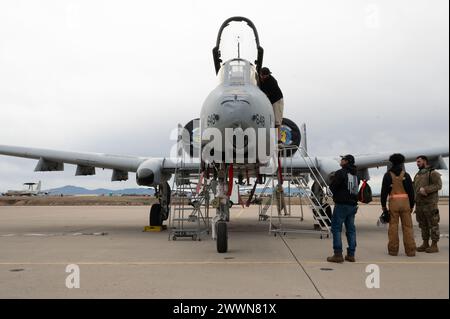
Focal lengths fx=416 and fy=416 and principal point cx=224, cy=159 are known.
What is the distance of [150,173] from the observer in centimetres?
1284

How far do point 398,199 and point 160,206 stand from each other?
27.4 feet

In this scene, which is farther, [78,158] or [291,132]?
[291,132]

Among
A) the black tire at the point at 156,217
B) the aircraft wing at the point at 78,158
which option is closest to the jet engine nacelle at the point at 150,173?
the black tire at the point at 156,217

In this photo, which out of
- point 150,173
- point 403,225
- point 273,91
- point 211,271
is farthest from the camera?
point 150,173

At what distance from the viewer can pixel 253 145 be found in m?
8.75

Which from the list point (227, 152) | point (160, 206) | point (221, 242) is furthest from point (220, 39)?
point (160, 206)

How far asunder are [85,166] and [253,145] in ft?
29.4

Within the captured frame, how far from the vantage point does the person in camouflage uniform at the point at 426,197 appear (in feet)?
26.9

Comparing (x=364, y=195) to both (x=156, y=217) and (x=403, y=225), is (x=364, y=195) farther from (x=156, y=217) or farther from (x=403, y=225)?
(x=156, y=217)

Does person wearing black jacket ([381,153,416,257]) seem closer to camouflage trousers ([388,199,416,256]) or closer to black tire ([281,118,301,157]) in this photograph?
camouflage trousers ([388,199,416,256])

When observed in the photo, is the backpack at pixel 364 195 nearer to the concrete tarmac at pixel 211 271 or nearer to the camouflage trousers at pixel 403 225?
the camouflage trousers at pixel 403 225

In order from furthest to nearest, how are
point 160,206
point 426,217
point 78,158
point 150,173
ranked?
point 78,158 → point 160,206 → point 150,173 → point 426,217
